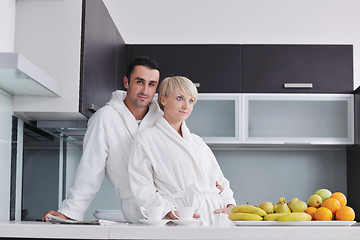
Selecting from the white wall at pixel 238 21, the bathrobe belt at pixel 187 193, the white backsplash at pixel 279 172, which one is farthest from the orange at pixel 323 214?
the white wall at pixel 238 21

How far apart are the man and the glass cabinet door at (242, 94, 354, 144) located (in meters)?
1.23

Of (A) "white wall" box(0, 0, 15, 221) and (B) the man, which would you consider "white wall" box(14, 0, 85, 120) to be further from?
(B) the man

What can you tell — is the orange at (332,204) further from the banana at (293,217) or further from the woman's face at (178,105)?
the woman's face at (178,105)

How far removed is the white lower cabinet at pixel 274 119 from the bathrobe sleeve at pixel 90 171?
1.35m

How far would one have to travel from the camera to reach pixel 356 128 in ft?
13.6

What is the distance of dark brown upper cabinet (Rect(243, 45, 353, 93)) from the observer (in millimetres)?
4227

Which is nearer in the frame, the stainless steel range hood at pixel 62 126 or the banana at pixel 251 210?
the banana at pixel 251 210

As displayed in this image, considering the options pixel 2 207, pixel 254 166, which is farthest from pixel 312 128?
pixel 2 207

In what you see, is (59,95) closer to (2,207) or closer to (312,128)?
(2,207)

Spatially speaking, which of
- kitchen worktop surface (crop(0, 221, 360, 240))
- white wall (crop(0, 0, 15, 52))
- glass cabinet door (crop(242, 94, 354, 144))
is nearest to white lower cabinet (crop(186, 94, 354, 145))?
glass cabinet door (crop(242, 94, 354, 144))

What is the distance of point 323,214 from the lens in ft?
6.75

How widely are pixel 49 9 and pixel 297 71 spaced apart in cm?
191

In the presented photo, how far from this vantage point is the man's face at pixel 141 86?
3131 millimetres

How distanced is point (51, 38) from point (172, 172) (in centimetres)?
99
